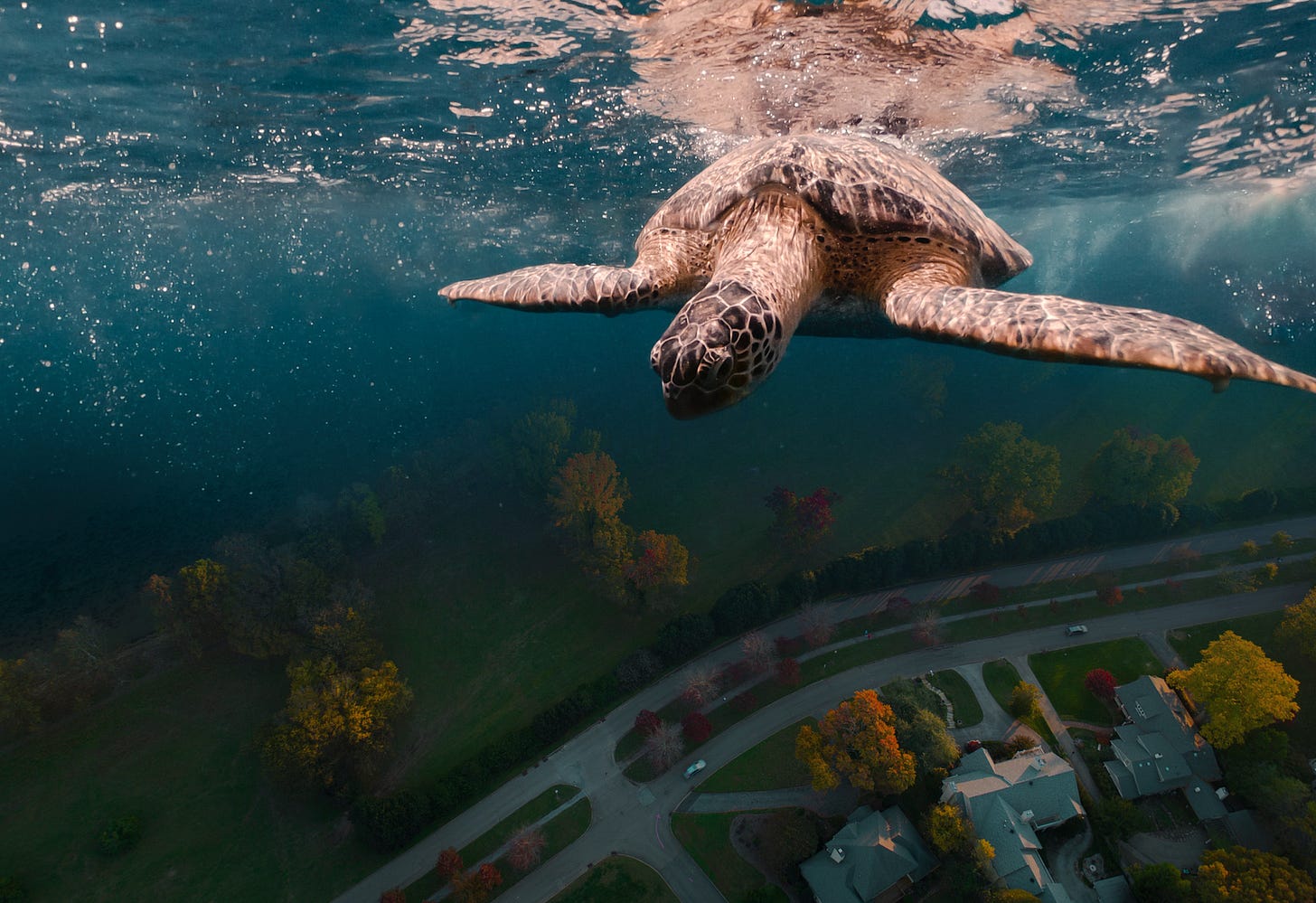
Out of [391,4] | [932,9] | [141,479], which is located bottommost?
[141,479]

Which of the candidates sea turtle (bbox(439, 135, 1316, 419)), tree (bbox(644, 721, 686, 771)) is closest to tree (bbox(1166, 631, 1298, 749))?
sea turtle (bbox(439, 135, 1316, 419))

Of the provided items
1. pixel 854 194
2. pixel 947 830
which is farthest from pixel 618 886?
pixel 854 194

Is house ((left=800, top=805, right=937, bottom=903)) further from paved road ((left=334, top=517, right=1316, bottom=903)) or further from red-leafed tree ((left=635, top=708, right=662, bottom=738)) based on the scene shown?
red-leafed tree ((left=635, top=708, right=662, bottom=738))

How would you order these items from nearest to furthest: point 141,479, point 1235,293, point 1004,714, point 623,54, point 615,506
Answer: point 623,54
point 1004,714
point 615,506
point 141,479
point 1235,293

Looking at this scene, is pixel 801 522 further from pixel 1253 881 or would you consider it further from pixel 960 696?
pixel 1253 881

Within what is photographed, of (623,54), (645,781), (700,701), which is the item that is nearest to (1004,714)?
(700,701)

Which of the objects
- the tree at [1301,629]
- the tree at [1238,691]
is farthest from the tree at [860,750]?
the tree at [1301,629]

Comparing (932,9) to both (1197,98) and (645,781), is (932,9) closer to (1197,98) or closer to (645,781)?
(1197,98)
